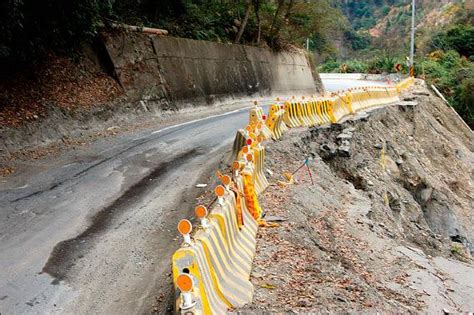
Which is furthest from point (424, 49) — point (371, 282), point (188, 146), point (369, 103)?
point (371, 282)

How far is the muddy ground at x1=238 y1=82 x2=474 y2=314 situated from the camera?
630 centimetres

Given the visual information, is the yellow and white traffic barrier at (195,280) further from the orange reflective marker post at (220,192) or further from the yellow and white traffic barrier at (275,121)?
the yellow and white traffic barrier at (275,121)

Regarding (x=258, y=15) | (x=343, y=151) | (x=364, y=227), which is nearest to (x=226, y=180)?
(x=364, y=227)

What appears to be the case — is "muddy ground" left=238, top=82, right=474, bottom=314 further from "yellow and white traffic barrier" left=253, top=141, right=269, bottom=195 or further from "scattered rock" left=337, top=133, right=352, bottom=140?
"yellow and white traffic barrier" left=253, top=141, right=269, bottom=195

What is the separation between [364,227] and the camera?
33.0 feet

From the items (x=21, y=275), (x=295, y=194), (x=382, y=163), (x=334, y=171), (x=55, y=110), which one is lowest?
(x=382, y=163)

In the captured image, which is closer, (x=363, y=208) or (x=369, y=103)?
(x=363, y=208)

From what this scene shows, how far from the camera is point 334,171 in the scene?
14.2 m

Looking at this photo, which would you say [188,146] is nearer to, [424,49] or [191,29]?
[191,29]

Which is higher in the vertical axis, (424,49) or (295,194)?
(295,194)

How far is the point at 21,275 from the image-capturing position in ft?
20.1

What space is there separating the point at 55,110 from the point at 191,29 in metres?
11.1

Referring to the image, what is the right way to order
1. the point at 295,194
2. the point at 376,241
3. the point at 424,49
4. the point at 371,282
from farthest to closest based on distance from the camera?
the point at 424,49
the point at 295,194
the point at 376,241
the point at 371,282

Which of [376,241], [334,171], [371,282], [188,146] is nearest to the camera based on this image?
[371,282]
